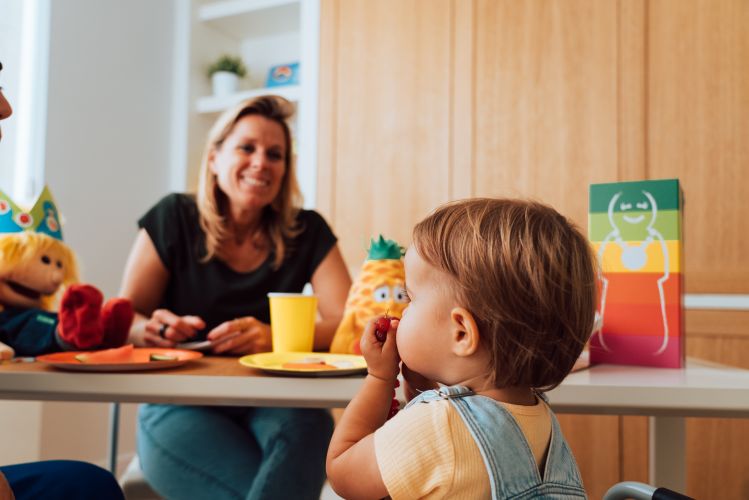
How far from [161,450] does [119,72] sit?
6.83ft

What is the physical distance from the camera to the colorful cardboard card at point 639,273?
99 cm

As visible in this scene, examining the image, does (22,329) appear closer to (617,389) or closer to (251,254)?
(251,254)

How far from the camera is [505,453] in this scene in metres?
0.55

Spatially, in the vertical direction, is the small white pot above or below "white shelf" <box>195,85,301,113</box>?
above

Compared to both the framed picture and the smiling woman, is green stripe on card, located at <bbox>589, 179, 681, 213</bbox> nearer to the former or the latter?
the smiling woman

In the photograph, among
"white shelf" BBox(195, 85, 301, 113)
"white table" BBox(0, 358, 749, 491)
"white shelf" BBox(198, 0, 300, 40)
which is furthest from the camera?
"white shelf" BBox(198, 0, 300, 40)

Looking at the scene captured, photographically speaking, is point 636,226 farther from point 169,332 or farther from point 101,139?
point 101,139

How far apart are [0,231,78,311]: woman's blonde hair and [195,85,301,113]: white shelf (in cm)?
178

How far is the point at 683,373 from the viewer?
3.02 feet

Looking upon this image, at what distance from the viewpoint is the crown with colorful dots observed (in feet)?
3.71

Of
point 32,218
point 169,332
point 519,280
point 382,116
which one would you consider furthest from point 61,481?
point 382,116

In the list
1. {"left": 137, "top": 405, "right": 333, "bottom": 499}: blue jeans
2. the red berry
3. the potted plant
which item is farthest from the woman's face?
the potted plant

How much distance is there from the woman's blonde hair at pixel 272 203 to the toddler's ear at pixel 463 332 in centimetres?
99

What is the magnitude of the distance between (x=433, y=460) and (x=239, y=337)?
0.59 meters
